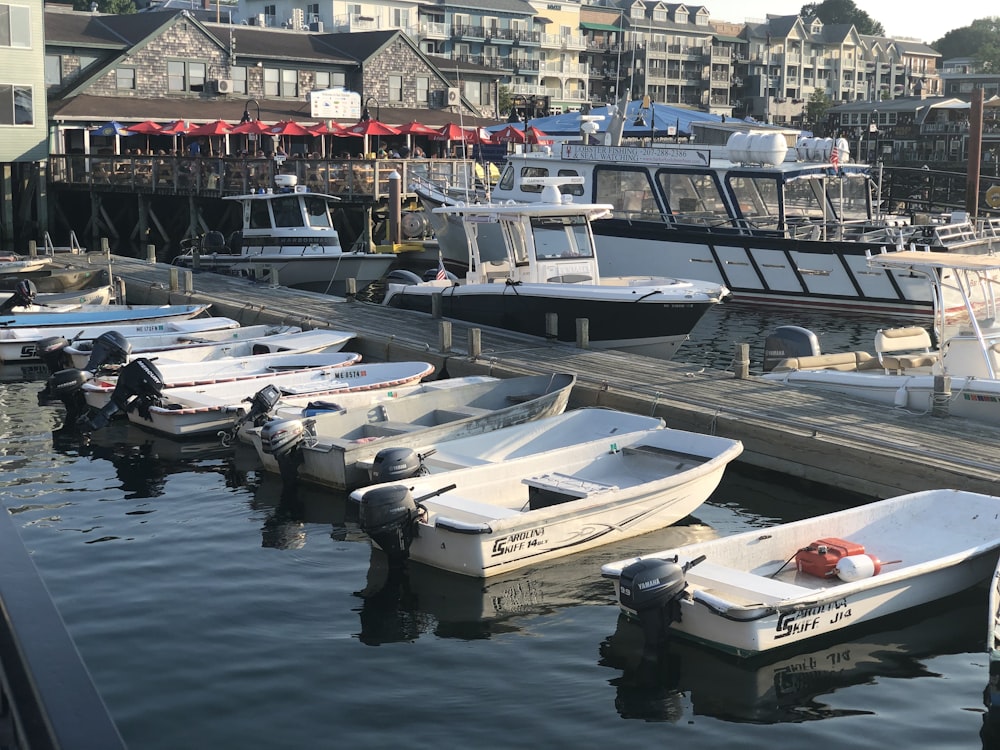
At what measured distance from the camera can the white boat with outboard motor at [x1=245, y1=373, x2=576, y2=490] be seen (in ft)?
39.5

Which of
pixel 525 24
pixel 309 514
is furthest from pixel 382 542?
pixel 525 24

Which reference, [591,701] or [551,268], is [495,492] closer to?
[591,701]

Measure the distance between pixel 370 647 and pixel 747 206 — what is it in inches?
745

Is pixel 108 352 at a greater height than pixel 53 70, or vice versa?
pixel 53 70

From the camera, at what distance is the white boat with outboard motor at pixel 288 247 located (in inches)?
1042

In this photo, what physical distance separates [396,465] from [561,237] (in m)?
8.91

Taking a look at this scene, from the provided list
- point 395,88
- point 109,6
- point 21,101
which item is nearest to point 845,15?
point 109,6

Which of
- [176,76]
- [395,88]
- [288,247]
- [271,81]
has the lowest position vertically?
[288,247]

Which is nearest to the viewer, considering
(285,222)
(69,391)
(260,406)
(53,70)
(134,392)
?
(260,406)

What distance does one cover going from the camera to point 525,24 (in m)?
90.5

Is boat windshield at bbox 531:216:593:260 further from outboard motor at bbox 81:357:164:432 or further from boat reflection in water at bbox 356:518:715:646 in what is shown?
boat reflection in water at bbox 356:518:715:646

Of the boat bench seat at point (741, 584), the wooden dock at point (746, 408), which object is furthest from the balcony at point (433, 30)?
the boat bench seat at point (741, 584)

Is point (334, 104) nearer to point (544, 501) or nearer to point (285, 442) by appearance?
point (285, 442)

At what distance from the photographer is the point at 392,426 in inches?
514
